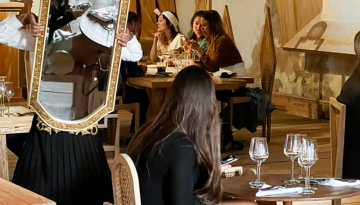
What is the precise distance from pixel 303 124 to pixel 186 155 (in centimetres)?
560

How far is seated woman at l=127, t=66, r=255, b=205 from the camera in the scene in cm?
203

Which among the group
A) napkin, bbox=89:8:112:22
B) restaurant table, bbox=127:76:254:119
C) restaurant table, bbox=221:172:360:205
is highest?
napkin, bbox=89:8:112:22

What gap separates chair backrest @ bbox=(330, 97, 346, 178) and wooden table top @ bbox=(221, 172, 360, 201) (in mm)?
702

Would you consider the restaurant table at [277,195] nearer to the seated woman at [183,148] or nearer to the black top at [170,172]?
the seated woman at [183,148]

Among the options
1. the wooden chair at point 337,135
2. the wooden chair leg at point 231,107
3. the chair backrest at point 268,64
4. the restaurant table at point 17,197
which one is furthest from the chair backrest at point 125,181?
the chair backrest at point 268,64

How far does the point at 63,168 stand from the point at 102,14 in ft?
2.85

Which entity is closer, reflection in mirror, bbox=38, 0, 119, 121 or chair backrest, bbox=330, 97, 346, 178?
reflection in mirror, bbox=38, 0, 119, 121

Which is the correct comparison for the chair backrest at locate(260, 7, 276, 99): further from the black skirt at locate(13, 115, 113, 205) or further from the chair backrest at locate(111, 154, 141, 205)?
the chair backrest at locate(111, 154, 141, 205)

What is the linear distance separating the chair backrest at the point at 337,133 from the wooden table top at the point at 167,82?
82.6 inches

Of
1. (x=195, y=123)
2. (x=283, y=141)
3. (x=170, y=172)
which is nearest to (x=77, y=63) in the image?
(x=195, y=123)

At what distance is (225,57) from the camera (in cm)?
599

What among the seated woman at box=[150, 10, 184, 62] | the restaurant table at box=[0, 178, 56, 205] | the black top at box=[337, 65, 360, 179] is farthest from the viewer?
the seated woman at box=[150, 10, 184, 62]

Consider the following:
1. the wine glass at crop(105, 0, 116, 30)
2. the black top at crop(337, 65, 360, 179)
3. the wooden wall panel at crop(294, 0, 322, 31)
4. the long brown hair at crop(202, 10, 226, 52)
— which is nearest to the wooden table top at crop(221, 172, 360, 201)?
the black top at crop(337, 65, 360, 179)

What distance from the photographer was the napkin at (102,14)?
304cm
